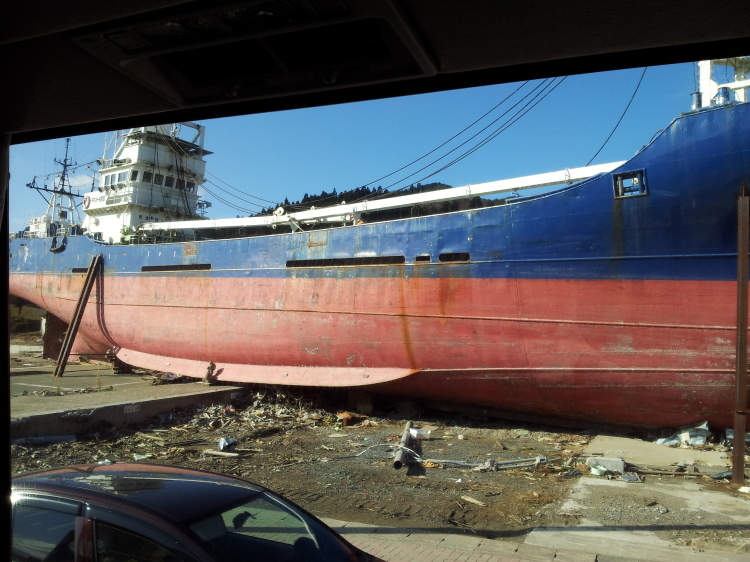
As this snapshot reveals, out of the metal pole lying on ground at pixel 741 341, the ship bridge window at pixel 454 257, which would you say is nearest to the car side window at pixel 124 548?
the metal pole lying on ground at pixel 741 341

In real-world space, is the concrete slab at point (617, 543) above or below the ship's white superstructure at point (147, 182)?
below

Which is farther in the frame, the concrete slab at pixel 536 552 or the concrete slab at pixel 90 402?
the concrete slab at pixel 90 402

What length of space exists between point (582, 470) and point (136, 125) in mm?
6864

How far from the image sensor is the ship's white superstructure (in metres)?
20.2

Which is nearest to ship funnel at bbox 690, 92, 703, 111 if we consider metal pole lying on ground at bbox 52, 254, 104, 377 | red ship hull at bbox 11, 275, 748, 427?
red ship hull at bbox 11, 275, 748, 427

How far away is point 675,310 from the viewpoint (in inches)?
310

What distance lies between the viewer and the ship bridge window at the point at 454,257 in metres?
9.74

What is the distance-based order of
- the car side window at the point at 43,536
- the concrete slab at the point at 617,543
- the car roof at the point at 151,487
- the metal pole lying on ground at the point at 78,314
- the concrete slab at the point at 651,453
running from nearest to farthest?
1. the car side window at the point at 43,536
2. the car roof at the point at 151,487
3. the concrete slab at the point at 617,543
4. the concrete slab at the point at 651,453
5. the metal pole lying on ground at the point at 78,314

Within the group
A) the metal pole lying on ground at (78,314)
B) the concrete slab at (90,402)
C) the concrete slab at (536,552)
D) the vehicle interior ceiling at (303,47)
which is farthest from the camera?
the metal pole lying on ground at (78,314)

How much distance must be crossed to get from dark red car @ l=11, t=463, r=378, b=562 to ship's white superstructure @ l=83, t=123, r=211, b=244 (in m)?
18.7

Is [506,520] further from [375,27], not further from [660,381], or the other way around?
[375,27]

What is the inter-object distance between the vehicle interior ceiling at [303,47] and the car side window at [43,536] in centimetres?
150

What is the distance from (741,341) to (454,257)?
15.3 feet

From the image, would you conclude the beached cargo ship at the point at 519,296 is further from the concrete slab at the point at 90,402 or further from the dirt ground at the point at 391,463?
the concrete slab at the point at 90,402
